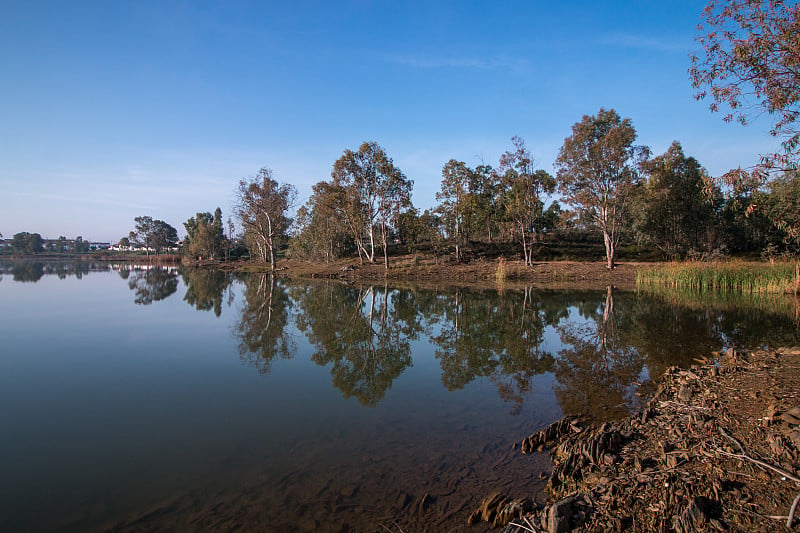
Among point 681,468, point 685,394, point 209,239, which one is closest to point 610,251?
point 685,394

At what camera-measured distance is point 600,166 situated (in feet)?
114

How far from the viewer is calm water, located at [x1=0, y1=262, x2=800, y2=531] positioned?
4.53m

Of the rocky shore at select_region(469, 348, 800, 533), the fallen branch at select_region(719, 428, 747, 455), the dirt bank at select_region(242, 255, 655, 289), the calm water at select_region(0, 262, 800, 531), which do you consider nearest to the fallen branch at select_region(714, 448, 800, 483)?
the rocky shore at select_region(469, 348, 800, 533)

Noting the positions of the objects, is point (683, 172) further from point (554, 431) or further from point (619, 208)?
point (554, 431)

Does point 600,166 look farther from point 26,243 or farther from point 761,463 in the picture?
point 26,243

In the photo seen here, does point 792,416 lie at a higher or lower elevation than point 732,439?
higher

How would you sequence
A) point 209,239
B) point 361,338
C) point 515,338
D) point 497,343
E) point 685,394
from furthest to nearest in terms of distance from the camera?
point 209,239 < point 361,338 < point 515,338 < point 497,343 < point 685,394

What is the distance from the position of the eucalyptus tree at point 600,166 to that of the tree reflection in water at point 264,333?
26.4 m

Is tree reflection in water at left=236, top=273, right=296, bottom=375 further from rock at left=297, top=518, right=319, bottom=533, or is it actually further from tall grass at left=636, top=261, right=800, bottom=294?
tall grass at left=636, top=261, right=800, bottom=294

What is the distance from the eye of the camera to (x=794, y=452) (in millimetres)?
3912

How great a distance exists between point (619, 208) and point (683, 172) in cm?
876

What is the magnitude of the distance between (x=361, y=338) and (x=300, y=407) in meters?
6.22

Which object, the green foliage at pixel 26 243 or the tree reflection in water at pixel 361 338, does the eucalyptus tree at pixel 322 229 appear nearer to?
the tree reflection in water at pixel 361 338

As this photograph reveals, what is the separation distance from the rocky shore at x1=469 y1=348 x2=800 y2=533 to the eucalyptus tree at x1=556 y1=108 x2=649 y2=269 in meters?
31.2
